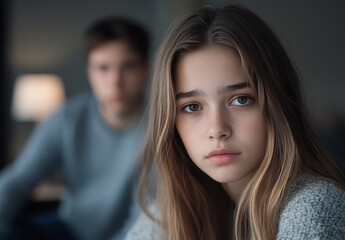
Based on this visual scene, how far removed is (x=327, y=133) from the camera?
140cm

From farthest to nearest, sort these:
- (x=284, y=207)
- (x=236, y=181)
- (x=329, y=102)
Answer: (x=329, y=102)
(x=236, y=181)
(x=284, y=207)

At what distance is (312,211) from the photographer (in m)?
0.82

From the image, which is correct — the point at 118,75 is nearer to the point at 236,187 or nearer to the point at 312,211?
the point at 236,187

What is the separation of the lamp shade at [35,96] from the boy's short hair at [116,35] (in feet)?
4.63

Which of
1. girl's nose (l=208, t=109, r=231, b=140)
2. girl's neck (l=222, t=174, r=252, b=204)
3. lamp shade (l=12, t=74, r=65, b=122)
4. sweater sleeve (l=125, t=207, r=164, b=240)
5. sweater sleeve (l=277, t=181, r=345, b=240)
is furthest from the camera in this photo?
lamp shade (l=12, t=74, r=65, b=122)

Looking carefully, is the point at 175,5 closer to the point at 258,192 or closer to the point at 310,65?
the point at 310,65

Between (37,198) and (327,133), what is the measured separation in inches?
94.5

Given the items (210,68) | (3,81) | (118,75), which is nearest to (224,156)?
(210,68)

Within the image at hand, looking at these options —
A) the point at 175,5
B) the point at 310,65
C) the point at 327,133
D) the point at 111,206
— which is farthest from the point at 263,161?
the point at 175,5

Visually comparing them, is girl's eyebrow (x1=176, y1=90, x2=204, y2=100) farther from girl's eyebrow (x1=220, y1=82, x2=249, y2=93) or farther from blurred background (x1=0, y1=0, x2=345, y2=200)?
blurred background (x1=0, y1=0, x2=345, y2=200)

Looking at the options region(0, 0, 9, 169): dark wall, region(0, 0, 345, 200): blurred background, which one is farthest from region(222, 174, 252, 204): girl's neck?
region(0, 0, 9, 169): dark wall

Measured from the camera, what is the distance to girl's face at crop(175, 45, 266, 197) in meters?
0.91

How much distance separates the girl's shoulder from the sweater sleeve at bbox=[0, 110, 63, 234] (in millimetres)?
1484

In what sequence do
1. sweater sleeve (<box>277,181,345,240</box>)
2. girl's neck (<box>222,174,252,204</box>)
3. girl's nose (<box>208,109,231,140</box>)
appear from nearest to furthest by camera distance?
sweater sleeve (<box>277,181,345,240</box>), girl's nose (<box>208,109,231,140</box>), girl's neck (<box>222,174,252,204</box>)
